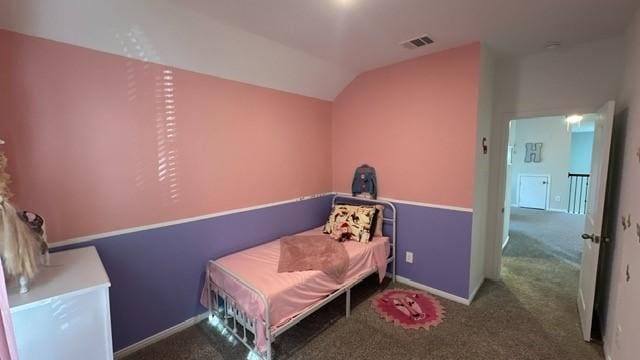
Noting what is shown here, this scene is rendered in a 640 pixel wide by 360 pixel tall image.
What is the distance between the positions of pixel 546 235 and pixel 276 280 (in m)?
5.26

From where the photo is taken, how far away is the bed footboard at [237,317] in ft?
6.09

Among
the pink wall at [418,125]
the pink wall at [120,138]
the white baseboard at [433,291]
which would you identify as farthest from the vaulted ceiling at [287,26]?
the white baseboard at [433,291]

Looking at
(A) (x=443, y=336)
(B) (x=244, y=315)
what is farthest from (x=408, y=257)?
(B) (x=244, y=315)

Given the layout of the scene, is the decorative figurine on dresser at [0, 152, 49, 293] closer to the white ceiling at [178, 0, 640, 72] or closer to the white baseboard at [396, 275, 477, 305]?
the white ceiling at [178, 0, 640, 72]

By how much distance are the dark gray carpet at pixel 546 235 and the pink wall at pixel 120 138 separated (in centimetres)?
422

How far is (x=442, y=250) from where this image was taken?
293cm

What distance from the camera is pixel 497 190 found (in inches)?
126

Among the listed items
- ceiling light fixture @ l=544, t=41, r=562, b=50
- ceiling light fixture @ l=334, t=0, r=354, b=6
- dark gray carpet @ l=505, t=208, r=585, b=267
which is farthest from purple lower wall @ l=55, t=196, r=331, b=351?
dark gray carpet @ l=505, t=208, r=585, b=267

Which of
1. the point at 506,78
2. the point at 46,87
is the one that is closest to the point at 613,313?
the point at 506,78

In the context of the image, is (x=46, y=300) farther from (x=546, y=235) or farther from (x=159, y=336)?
(x=546, y=235)

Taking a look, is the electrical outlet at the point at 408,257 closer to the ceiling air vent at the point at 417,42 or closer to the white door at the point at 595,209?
the white door at the point at 595,209

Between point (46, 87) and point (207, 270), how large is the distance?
1.74 m

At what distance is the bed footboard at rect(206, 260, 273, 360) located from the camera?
6.09ft

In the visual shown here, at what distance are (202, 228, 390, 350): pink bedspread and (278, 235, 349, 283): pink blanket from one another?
0.19 ft
